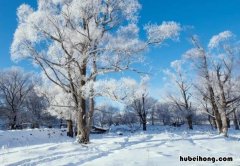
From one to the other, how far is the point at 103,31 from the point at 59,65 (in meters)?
Result: 2.78

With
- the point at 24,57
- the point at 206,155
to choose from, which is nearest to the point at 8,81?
the point at 24,57

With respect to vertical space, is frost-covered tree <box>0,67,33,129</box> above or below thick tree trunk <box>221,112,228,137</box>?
above

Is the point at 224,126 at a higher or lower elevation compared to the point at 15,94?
lower

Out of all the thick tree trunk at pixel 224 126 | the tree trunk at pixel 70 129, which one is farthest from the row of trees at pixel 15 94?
the thick tree trunk at pixel 224 126

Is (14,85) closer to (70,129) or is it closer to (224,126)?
(70,129)

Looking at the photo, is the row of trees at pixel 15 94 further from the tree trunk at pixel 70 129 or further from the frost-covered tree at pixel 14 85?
the tree trunk at pixel 70 129

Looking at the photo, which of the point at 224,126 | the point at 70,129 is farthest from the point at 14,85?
the point at 224,126

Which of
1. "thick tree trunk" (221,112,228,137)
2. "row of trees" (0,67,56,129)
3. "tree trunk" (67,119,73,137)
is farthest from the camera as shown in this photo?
"row of trees" (0,67,56,129)

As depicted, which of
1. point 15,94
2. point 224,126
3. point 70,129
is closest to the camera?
point 224,126

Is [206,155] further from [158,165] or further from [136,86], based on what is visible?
[136,86]

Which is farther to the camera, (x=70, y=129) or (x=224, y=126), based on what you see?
(x=70, y=129)

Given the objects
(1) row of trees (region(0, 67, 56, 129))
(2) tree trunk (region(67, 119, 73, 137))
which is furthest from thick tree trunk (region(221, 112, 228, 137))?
(1) row of trees (region(0, 67, 56, 129))

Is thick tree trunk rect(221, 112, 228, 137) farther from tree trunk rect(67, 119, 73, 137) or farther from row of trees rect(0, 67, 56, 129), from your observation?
row of trees rect(0, 67, 56, 129)

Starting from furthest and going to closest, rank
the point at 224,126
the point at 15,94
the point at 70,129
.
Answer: the point at 15,94
the point at 70,129
the point at 224,126
